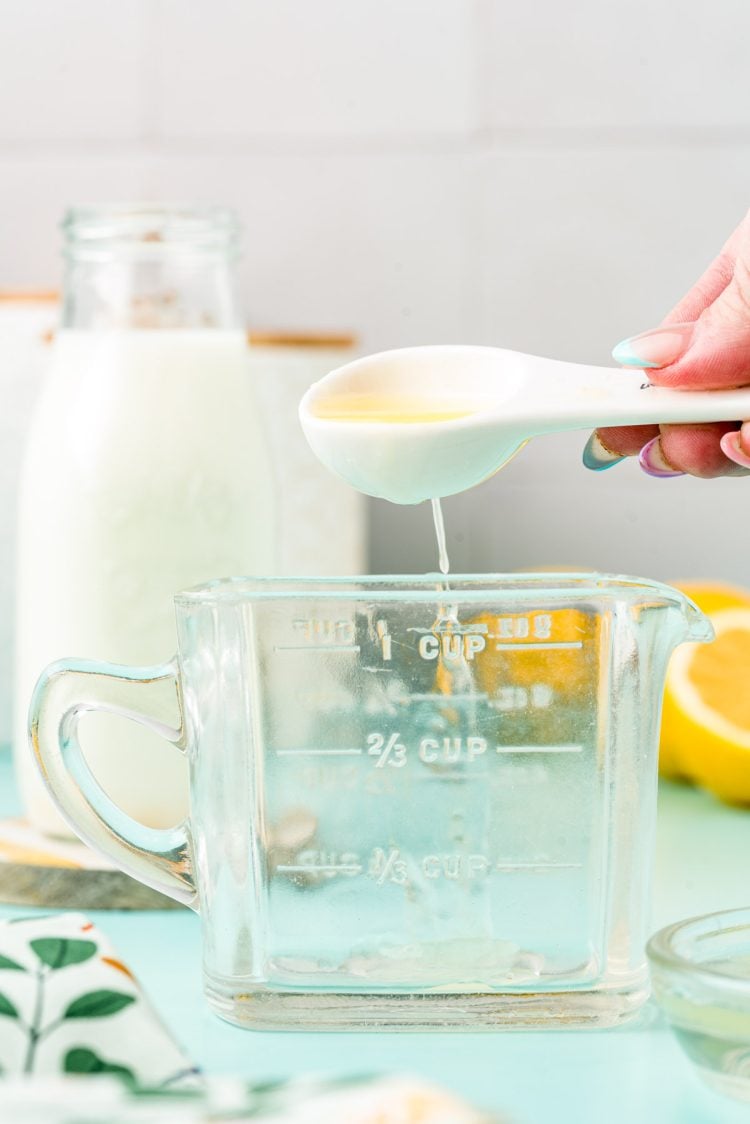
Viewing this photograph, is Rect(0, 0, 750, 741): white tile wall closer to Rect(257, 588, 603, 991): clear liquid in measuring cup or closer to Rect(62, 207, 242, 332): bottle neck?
Rect(62, 207, 242, 332): bottle neck

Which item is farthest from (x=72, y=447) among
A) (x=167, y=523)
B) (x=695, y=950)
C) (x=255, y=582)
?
(x=695, y=950)

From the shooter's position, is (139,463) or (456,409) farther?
(139,463)

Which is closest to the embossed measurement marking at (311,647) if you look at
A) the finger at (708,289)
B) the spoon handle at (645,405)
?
the spoon handle at (645,405)

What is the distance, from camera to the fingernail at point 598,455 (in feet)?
1.90

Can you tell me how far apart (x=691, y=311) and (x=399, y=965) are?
0.95ft

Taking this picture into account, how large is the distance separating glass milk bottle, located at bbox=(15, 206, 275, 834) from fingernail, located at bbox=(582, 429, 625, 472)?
141mm

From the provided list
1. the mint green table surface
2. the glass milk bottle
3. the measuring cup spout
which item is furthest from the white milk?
the measuring cup spout

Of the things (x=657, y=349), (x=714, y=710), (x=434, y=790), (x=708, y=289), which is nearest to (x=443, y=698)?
(x=434, y=790)

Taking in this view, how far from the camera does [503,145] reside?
95 cm

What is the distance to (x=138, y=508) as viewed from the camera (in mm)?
603

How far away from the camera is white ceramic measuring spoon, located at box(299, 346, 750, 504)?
46cm

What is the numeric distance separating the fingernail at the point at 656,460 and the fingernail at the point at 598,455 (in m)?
0.01

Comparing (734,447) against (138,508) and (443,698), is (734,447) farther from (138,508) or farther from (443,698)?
(138,508)

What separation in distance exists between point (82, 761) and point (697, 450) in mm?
256
